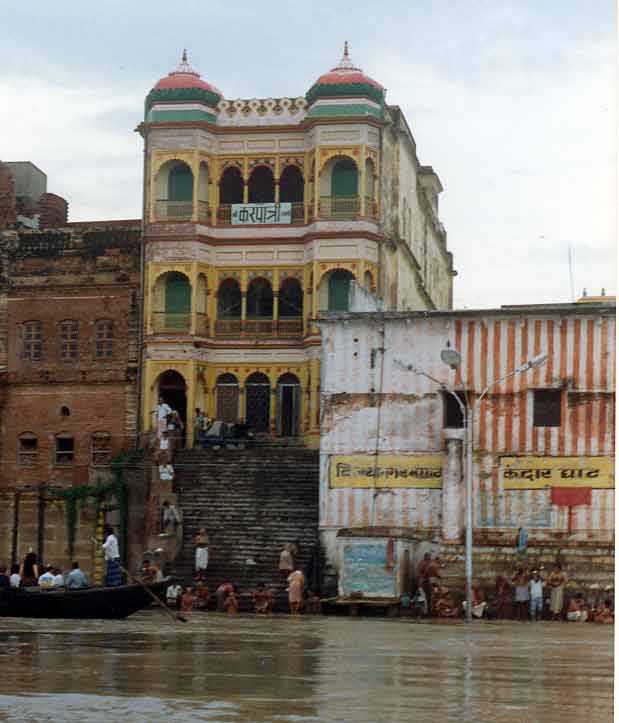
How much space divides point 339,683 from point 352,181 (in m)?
33.5

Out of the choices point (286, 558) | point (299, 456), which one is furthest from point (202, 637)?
point (299, 456)

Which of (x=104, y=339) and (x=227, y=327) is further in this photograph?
(x=227, y=327)

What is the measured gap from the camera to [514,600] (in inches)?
1366

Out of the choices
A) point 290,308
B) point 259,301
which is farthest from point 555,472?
point 259,301

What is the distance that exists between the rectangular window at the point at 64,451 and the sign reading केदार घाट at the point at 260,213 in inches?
335

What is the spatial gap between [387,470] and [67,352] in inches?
→ 584

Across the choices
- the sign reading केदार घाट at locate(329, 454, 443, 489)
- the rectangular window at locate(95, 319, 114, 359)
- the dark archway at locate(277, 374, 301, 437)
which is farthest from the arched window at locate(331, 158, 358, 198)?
the sign reading केदार घाट at locate(329, 454, 443, 489)

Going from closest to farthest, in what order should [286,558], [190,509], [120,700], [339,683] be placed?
[120,700] → [339,683] → [286,558] → [190,509]

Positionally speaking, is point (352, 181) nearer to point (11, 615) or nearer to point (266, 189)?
point (266, 189)

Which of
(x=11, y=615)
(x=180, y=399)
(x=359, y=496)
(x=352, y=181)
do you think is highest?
(x=352, y=181)

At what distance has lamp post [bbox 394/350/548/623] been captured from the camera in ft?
111

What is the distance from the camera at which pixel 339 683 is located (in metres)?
16.2

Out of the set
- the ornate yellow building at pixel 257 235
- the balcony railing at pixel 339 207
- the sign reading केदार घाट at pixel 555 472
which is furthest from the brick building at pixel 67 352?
the sign reading केदार घाट at pixel 555 472

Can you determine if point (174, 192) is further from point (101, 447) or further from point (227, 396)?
point (101, 447)
